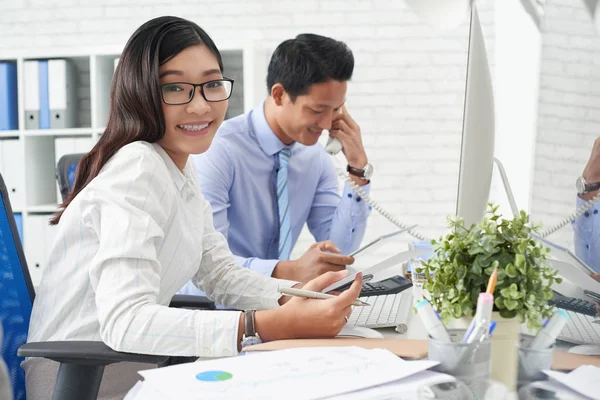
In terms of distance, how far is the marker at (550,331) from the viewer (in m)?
0.71

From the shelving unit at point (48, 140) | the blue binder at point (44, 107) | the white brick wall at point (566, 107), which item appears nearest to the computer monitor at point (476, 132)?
the white brick wall at point (566, 107)

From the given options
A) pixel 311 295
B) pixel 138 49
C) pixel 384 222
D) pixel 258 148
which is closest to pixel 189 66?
pixel 138 49

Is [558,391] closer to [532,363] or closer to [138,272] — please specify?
[532,363]

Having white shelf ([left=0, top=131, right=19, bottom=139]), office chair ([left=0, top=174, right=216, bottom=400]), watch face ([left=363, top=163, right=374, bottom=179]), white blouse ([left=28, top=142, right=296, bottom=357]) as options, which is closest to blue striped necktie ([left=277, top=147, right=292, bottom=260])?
watch face ([left=363, top=163, right=374, bottom=179])

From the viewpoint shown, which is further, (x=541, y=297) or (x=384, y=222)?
(x=384, y=222)

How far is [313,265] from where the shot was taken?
1519 millimetres

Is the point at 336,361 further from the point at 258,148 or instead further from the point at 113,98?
the point at 258,148

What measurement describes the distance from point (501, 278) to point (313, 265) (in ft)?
2.56

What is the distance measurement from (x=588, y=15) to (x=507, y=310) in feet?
1.72

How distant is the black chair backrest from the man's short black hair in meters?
1.02

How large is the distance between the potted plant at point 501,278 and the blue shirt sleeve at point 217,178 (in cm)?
116

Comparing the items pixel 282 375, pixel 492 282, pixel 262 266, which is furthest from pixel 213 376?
pixel 262 266

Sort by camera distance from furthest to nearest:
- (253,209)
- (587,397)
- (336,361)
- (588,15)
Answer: (253,209) → (588,15) → (336,361) → (587,397)

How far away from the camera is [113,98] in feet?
4.06
